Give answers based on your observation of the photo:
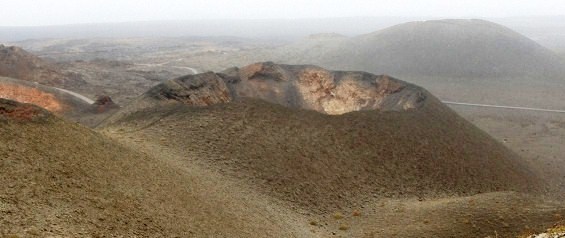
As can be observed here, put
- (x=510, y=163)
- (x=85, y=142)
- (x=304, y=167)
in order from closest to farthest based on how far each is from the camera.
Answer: (x=85, y=142) → (x=304, y=167) → (x=510, y=163)

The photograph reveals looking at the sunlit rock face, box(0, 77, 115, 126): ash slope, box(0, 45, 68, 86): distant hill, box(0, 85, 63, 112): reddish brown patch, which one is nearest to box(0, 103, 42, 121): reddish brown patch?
the sunlit rock face

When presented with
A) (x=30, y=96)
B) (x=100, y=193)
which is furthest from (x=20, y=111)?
(x=30, y=96)

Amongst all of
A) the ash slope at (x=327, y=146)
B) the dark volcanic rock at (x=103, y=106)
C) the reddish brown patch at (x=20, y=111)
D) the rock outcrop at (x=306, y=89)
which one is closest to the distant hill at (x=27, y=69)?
the dark volcanic rock at (x=103, y=106)

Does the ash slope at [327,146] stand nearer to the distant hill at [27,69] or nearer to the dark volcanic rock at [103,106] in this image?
the dark volcanic rock at [103,106]

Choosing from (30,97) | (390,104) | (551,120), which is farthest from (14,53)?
(551,120)

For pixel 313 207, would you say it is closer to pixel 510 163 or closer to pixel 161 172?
pixel 161 172
